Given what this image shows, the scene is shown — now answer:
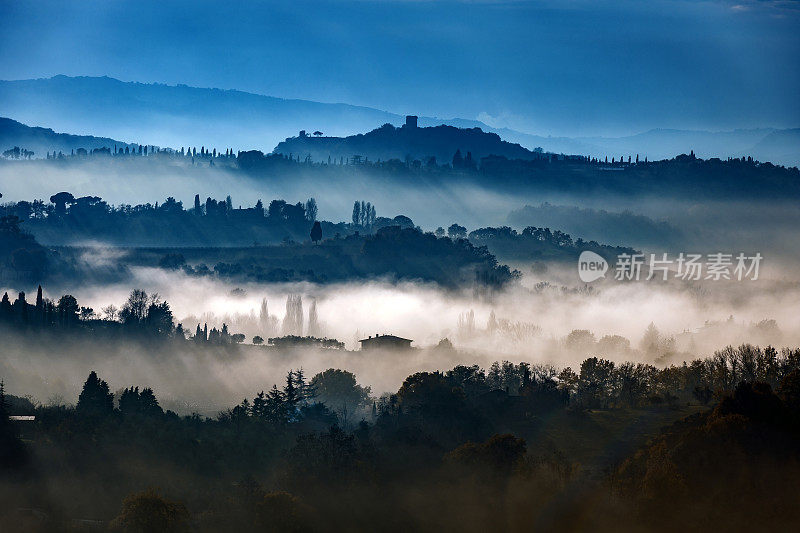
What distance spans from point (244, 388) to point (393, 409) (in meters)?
54.9

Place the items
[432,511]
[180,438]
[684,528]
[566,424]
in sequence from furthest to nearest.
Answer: [566,424], [180,438], [432,511], [684,528]

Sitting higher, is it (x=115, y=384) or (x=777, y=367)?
(x=777, y=367)

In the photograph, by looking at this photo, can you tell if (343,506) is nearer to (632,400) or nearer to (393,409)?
(393,409)

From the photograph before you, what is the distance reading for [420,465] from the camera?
362ft

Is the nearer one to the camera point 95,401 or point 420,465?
point 420,465

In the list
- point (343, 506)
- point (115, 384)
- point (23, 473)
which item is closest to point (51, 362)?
point (115, 384)

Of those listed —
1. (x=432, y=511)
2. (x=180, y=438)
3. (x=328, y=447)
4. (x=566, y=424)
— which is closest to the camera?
(x=432, y=511)

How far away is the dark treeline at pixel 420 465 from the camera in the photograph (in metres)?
94.4

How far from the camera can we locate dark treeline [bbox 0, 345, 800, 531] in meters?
94.4

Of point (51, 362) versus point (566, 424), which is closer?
point (566, 424)

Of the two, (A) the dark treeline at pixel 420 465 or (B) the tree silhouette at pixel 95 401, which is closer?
(A) the dark treeline at pixel 420 465

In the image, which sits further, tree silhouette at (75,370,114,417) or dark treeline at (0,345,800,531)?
tree silhouette at (75,370,114,417)

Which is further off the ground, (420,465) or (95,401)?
(95,401)

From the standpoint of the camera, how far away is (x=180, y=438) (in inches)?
4700
